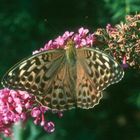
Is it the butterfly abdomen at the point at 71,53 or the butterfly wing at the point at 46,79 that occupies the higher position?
the butterfly abdomen at the point at 71,53

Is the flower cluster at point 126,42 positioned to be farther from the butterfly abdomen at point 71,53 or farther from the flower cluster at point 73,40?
the butterfly abdomen at point 71,53

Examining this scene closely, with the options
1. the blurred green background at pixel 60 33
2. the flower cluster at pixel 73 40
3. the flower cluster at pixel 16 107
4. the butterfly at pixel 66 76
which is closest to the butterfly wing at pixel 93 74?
the butterfly at pixel 66 76

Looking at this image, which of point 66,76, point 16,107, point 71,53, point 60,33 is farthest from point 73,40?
point 60,33

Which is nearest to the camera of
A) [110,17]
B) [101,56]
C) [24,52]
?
[101,56]

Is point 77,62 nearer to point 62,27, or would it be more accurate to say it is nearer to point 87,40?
point 87,40

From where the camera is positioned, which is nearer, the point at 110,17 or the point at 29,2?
the point at 110,17

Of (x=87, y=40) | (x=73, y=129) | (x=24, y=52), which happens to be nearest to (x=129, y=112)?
(x=73, y=129)

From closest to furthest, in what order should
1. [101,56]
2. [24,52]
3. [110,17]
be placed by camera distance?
[101,56], [110,17], [24,52]
